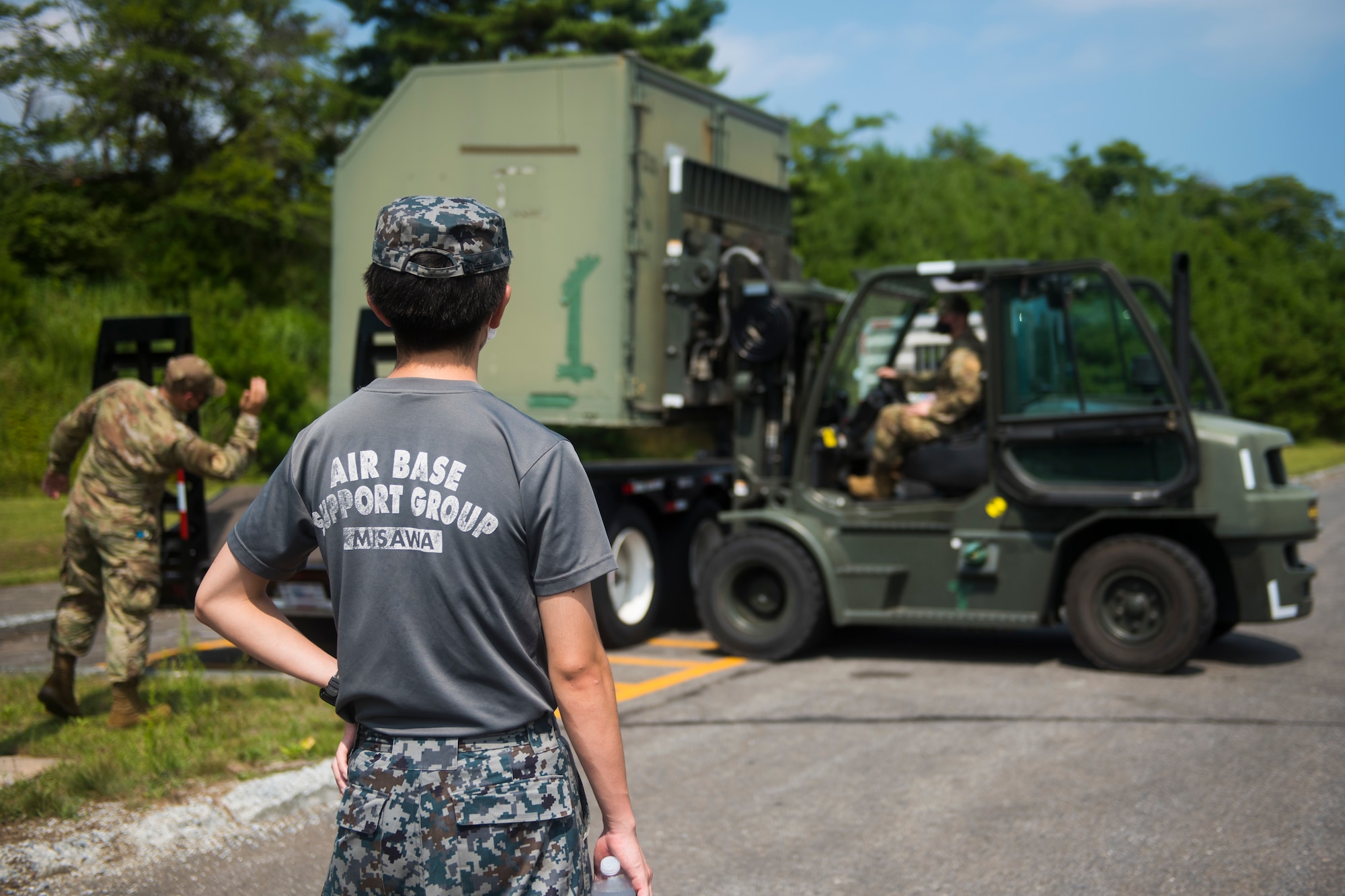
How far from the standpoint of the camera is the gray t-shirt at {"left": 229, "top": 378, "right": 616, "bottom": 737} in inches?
79.0

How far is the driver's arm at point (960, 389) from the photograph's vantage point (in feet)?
25.7

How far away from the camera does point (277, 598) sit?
303 inches

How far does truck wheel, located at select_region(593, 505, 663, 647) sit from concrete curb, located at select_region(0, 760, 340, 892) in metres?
3.43

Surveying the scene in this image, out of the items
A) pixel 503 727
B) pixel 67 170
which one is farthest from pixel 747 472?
pixel 67 170

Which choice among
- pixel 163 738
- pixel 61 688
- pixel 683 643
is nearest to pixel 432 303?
pixel 163 738

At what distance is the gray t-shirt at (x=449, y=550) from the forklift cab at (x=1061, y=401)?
19.4 feet

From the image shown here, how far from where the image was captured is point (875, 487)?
8148 millimetres

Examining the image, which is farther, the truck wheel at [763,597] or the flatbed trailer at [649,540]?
the flatbed trailer at [649,540]

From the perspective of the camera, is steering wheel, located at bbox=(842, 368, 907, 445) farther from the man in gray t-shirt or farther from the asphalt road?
the man in gray t-shirt

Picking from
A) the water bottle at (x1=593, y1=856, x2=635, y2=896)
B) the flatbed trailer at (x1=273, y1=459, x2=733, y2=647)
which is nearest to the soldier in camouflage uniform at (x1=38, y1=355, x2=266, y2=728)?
the flatbed trailer at (x1=273, y1=459, x2=733, y2=647)

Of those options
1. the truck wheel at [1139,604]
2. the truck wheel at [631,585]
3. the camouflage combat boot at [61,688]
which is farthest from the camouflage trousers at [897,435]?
the camouflage combat boot at [61,688]

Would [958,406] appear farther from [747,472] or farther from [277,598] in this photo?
[277,598]

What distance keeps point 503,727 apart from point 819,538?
614 cm

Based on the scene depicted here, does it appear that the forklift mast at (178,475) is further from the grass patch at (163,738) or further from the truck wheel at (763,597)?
the truck wheel at (763,597)
